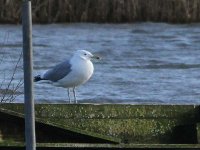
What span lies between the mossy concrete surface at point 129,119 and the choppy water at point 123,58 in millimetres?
3880

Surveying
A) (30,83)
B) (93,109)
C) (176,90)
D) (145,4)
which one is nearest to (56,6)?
(145,4)

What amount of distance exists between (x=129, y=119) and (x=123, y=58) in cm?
1044

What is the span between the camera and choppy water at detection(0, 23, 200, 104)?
13.6 m

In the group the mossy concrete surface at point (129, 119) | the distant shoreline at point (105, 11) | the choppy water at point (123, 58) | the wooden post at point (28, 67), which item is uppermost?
the wooden post at point (28, 67)

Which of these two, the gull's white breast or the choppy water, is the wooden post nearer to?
the gull's white breast

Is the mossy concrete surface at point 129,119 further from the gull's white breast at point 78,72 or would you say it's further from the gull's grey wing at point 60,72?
the gull's grey wing at point 60,72

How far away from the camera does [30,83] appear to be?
3852 millimetres

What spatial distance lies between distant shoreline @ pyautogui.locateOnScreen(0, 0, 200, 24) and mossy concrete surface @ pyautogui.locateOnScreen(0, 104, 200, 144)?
Answer: 13322 millimetres

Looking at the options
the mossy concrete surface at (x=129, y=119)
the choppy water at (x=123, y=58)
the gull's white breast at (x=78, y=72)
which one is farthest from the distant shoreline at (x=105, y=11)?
the mossy concrete surface at (x=129, y=119)

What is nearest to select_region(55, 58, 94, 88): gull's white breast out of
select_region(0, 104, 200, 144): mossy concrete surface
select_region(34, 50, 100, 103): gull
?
select_region(34, 50, 100, 103): gull

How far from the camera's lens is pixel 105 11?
2158 centimetres

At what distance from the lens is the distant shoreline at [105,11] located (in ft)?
69.4

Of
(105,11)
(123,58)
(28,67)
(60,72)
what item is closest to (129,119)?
(60,72)

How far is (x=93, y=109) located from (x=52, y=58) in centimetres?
1015
